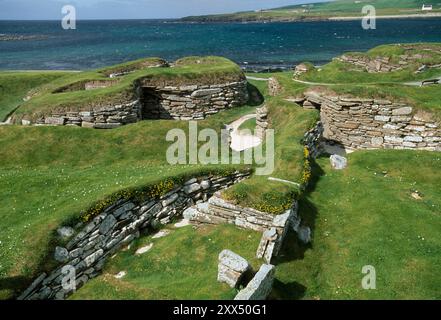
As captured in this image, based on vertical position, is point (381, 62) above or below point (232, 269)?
above

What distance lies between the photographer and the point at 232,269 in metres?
13.2

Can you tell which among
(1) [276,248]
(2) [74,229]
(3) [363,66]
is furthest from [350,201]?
(3) [363,66]

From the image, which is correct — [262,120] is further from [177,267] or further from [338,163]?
[177,267]

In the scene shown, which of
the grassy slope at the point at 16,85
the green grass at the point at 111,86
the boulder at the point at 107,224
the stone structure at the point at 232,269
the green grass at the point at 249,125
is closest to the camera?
the stone structure at the point at 232,269

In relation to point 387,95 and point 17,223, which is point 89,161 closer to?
point 17,223

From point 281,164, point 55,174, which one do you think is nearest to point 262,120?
point 281,164

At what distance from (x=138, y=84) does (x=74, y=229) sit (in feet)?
71.7

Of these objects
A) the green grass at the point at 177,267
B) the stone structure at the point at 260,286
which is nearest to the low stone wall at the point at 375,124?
the green grass at the point at 177,267

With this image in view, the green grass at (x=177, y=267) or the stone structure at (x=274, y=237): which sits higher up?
the stone structure at (x=274, y=237)

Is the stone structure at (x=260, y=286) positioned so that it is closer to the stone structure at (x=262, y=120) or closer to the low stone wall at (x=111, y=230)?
the low stone wall at (x=111, y=230)

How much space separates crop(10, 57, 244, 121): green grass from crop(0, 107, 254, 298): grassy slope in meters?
4.04

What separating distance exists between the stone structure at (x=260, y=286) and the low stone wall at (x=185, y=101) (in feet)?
83.1

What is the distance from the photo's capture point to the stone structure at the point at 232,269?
43.3 feet

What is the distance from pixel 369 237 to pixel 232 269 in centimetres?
701
